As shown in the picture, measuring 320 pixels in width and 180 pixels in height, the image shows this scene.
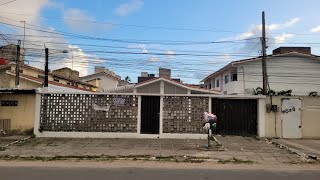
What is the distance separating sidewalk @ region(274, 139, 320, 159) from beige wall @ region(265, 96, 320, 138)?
2.49 ft

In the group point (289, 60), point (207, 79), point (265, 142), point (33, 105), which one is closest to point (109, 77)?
point (207, 79)

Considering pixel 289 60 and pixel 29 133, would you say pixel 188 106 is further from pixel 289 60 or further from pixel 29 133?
pixel 289 60

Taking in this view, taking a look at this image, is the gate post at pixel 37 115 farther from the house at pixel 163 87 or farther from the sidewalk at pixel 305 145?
the sidewalk at pixel 305 145

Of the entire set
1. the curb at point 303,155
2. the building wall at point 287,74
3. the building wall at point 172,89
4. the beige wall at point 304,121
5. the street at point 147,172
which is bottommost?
the street at point 147,172

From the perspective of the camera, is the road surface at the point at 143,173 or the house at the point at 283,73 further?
the house at the point at 283,73

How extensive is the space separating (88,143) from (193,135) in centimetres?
546

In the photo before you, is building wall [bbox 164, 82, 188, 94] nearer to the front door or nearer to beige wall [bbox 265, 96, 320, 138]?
beige wall [bbox 265, 96, 320, 138]

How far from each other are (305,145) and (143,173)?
991cm

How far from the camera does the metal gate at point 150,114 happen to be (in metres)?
18.7

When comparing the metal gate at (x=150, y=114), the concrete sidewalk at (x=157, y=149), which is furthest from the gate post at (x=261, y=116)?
the metal gate at (x=150, y=114)

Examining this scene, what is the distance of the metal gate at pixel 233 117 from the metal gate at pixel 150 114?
3.08 meters

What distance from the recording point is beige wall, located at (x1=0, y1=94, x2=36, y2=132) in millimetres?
19094

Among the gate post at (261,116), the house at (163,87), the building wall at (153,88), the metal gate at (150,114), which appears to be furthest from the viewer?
the building wall at (153,88)

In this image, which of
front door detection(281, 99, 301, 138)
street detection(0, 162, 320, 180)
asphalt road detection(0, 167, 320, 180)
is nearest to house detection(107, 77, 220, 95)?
front door detection(281, 99, 301, 138)
